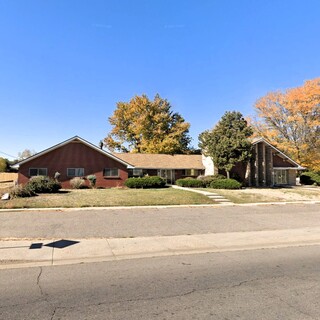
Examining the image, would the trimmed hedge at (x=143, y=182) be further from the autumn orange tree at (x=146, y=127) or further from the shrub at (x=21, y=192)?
the autumn orange tree at (x=146, y=127)

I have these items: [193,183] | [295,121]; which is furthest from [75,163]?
[295,121]

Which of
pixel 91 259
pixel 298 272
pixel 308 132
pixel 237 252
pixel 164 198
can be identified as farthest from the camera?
pixel 308 132

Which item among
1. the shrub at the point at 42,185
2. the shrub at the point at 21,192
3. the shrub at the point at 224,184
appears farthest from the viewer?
the shrub at the point at 224,184

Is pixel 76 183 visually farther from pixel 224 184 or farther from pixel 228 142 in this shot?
pixel 228 142

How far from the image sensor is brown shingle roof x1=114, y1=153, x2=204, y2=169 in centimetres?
3584

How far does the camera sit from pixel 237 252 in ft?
25.7

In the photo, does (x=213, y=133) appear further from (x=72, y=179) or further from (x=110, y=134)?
(x=110, y=134)

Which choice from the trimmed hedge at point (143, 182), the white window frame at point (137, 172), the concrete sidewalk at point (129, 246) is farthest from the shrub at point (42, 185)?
the white window frame at point (137, 172)

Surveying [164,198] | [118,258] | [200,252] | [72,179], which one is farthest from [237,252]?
[72,179]

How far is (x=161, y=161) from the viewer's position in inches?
1469

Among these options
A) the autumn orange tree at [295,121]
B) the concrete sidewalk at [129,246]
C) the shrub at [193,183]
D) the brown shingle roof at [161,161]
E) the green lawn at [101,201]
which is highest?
the autumn orange tree at [295,121]

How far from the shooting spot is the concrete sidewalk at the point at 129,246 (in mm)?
7102

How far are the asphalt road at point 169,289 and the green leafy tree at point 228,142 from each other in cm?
2447

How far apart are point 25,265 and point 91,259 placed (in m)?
1.53
